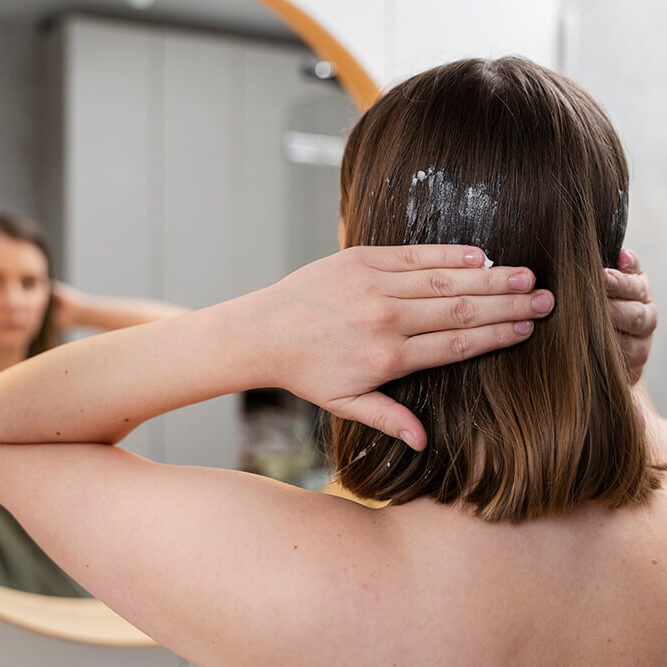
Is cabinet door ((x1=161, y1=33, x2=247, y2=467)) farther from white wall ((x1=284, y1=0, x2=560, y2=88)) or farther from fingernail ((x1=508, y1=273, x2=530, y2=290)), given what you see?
fingernail ((x1=508, y1=273, x2=530, y2=290))

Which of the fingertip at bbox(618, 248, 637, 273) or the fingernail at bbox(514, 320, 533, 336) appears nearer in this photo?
the fingernail at bbox(514, 320, 533, 336)

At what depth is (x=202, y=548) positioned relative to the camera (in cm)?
51

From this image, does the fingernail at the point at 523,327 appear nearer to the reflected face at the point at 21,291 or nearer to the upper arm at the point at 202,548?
the upper arm at the point at 202,548

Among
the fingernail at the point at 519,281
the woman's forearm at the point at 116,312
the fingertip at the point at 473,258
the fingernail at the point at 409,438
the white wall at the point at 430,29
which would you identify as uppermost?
the white wall at the point at 430,29

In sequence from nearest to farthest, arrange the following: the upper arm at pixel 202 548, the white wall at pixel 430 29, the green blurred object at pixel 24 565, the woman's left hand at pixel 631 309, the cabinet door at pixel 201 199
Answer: the upper arm at pixel 202 548
the woman's left hand at pixel 631 309
the green blurred object at pixel 24 565
the cabinet door at pixel 201 199
the white wall at pixel 430 29

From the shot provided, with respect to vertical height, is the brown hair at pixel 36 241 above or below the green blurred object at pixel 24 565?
above

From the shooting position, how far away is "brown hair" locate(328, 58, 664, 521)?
21.0 inches

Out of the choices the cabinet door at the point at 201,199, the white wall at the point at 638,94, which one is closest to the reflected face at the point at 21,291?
the cabinet door at the point at 201,199

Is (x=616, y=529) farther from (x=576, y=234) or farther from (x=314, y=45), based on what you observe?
(x=314, y=45)

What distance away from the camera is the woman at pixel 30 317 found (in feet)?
2.92

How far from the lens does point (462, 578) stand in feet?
1.71

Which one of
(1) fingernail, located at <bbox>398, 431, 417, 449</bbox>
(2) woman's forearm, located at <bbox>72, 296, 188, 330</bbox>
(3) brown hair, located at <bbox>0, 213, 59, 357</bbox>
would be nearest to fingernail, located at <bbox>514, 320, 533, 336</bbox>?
(1) fingernail, located at <bbox>398, 431, 417, 449</bbox>

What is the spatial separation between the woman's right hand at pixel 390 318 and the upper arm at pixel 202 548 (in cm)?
8

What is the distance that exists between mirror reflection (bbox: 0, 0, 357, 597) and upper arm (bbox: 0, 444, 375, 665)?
40cm
